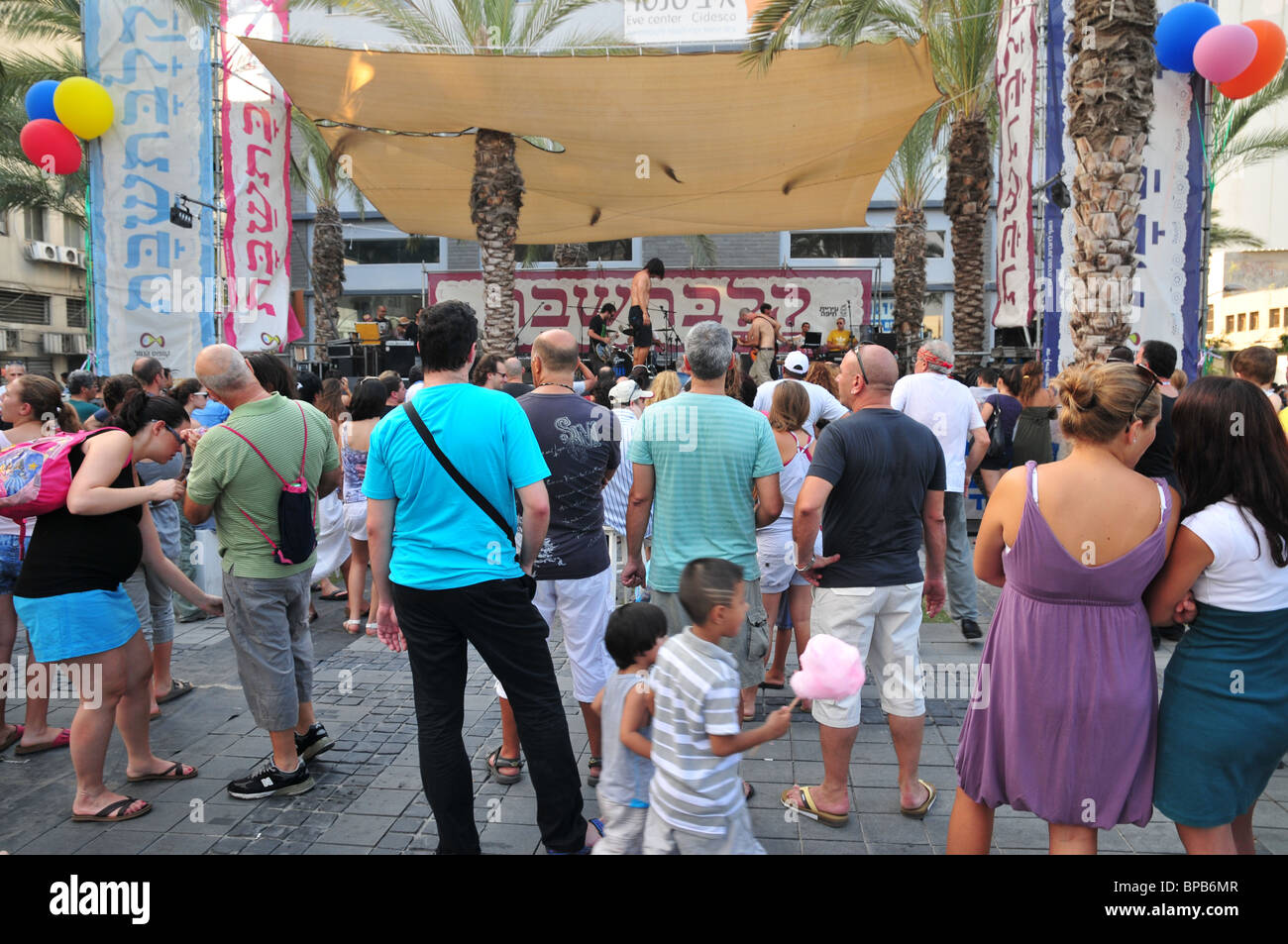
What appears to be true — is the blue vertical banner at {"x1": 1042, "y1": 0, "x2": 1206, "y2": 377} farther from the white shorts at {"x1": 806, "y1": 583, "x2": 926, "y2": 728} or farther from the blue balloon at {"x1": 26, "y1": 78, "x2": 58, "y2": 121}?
the blue balloon at {"x1": 26, "y1": 78, "x2": 58, "y2": 121}

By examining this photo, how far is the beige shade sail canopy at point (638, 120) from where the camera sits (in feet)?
32.1

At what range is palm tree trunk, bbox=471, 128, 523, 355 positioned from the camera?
12789 millimetres

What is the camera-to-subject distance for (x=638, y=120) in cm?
1098

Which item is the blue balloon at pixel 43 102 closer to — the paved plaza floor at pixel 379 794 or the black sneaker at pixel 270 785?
the paved plaza floor at pixel 379 794

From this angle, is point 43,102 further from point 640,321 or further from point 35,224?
point 35,224

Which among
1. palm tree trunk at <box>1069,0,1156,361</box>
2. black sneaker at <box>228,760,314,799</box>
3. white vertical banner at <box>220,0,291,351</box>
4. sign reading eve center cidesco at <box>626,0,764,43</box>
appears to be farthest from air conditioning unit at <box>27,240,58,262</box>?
palm tree trunk at <box>1069,0,1156,361</box>

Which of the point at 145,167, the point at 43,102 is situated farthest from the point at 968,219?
the point at 43,102

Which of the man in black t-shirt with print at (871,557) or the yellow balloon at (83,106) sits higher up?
the yellow balloon at (83,106)

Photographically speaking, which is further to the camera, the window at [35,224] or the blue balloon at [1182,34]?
the window at [35,224]

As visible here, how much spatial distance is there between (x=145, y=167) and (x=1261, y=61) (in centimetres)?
1084

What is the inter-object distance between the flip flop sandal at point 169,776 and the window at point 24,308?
107 ft

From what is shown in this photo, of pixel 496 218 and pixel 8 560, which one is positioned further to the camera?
pixel 496 218

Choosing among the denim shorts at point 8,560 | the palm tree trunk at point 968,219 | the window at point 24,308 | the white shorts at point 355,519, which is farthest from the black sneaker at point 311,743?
the window at point 24,308

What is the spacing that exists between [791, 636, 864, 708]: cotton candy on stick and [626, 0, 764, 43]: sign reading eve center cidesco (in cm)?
1361
